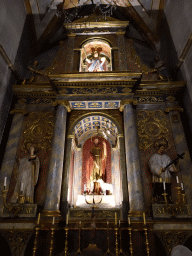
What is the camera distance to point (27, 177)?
20.4 ft

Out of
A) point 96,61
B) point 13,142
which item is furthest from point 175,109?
point 13,142

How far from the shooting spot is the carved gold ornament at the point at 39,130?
23.2 ft

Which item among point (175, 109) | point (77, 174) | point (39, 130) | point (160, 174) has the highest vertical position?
point (175, 109)

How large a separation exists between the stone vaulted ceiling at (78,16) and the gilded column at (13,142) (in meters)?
4.17

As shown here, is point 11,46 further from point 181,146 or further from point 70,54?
point 181,146

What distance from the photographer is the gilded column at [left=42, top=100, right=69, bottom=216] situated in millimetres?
5637

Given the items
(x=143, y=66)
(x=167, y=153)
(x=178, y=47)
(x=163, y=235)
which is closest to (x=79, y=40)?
(x=143, y=66)

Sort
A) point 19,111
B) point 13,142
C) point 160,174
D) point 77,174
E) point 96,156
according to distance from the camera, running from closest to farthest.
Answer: point 160,174, point 13,142, point 19,111, point 96,156, point 77,174

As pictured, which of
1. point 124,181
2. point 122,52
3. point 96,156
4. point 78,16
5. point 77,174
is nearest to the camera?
point 124,181

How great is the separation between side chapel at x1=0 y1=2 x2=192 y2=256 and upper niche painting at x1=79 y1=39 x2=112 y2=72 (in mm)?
52

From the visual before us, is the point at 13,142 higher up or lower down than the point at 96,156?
higher up

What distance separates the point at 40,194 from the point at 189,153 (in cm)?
516

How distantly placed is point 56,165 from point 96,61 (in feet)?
17.7

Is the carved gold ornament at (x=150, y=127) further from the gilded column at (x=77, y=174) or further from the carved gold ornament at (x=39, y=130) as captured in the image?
the carved gold ornament at (x=39, y=130)
